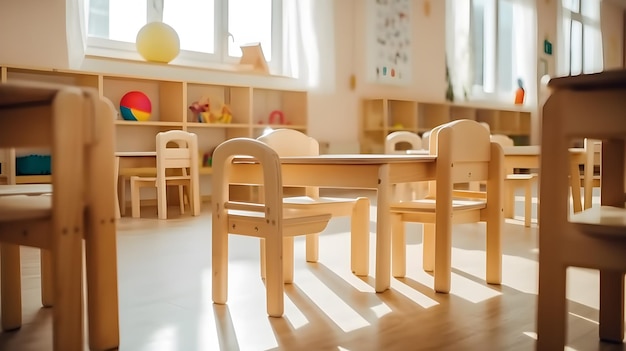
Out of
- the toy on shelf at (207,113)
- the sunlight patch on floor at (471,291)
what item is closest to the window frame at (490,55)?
the toy on shelf at (207,113)

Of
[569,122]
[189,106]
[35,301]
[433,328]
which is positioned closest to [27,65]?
[189,106]

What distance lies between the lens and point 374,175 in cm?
196

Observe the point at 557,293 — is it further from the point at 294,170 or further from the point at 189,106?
the point at 189,106

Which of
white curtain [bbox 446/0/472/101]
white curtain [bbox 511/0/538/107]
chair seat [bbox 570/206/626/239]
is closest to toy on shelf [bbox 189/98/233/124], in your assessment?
white curtain [bbox 446/0/472/101]

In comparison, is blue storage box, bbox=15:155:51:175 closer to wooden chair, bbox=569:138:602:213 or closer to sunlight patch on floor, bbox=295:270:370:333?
sunlight patch on floor, bbox=295:270:370:333

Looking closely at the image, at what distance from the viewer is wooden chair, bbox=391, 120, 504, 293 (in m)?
2.04

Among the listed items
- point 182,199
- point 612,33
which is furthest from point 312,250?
point 612,33

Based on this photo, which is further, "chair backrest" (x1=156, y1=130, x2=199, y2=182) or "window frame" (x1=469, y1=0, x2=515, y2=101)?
"window frame" (x1=469, y1=0, x2=515, y2=101)

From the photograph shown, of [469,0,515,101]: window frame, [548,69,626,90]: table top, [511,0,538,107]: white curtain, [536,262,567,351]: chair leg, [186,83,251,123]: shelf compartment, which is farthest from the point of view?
[511,0,538,107]: white curtain

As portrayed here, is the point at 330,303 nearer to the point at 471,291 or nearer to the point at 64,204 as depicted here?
the point at 471,291

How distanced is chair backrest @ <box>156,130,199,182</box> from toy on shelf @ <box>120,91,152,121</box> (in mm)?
441

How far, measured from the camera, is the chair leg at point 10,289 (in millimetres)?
1590

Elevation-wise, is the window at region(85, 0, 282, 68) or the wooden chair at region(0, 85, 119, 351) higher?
the window at region(85, 0, 282, 68)

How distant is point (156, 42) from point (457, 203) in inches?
130
